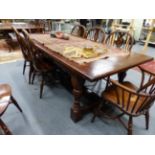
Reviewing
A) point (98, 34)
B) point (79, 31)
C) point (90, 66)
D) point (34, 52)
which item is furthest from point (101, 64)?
point (79, 31)

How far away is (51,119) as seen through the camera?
1916mm

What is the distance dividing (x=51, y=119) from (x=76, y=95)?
48 centimetres

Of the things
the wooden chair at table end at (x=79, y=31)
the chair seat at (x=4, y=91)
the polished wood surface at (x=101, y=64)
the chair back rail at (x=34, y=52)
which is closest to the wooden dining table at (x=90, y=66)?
the polished wood surface at (x=101, y=64)

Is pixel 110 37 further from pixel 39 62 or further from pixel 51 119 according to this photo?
pixel 51 119

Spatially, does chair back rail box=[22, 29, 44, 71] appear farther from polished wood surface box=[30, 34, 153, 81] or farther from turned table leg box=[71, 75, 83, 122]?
turned table leg box=[71, 75, 83, 122]

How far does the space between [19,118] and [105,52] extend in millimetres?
1335

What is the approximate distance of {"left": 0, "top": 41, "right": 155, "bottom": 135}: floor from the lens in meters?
1.76

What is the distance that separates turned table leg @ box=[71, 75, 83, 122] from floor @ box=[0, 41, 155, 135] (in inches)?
3.4

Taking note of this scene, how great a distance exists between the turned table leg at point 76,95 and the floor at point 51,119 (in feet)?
0.28
